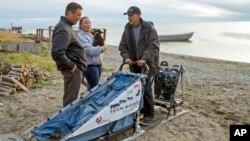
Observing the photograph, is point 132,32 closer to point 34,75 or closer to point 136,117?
point 136,117

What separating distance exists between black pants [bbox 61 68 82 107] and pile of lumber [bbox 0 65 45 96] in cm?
338

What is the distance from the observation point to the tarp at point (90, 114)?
4.92 metres

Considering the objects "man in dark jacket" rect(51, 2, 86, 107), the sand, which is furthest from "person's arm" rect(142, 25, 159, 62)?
the sand

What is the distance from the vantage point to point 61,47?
5.04 metres

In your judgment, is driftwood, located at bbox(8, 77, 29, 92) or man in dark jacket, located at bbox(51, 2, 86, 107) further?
driftwood, located at bbox(8, 77, 29, 92)

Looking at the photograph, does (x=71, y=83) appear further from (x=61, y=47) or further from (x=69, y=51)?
(x=61, y=47)

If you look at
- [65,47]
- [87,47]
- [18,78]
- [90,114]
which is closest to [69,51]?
[65,47]

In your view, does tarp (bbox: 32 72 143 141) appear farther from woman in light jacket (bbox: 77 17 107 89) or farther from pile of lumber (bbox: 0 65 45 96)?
pile of lumber (bbox: 0 65 45 96)

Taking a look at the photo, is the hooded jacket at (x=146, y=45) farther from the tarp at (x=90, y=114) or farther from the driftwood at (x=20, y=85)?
the driftwood at (x=20, y=85)

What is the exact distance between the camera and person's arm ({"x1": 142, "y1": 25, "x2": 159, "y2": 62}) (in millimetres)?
5875

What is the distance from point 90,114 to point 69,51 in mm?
1048

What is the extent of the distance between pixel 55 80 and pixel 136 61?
4991 mm

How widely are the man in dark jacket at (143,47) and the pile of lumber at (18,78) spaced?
3638 mm

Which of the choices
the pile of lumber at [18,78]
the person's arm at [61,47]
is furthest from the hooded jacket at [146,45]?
the pile of lumber at [18,78]
